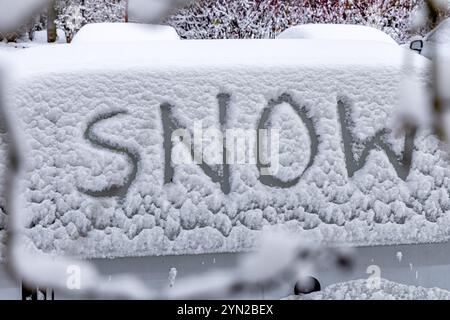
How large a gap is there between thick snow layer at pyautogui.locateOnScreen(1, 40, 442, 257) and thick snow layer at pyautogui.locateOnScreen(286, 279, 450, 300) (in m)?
0.10

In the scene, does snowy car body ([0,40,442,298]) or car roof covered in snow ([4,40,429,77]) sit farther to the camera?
car roof covered in snow ([4,40,429,77])

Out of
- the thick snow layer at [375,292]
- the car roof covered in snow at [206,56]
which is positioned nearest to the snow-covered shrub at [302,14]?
the car roof covered in snow at [206,56]

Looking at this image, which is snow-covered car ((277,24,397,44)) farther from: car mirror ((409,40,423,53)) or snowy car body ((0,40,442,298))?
snowy car body ((0,40,442,298))

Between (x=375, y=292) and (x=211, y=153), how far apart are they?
0.45m

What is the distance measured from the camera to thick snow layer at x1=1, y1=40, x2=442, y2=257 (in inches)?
53.5

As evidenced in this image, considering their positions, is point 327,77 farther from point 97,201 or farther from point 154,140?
point 97,201

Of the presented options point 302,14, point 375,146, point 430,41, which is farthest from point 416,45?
point 302,14

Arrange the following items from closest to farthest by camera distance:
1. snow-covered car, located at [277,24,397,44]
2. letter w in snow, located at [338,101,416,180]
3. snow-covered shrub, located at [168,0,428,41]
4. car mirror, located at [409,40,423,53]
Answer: letter w in snow, located at [338,101,416,180] < car mirror, located at [409,40,423,53] < snow-covered shrub, located at [168,0,428,41] < snow-covered car, located at [277,24,397,44]

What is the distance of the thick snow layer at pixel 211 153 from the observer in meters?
1.36

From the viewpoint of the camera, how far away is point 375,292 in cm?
134

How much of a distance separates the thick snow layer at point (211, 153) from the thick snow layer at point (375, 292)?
0.10 metres

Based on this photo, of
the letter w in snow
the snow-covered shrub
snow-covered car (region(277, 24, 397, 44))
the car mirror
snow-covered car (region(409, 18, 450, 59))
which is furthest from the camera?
snow-covered car (region(277, 24, 397, 44))

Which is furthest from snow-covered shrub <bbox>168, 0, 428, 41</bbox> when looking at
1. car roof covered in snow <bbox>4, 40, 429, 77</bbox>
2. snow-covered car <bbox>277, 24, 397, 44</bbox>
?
car roof covered in snow <bbox>4, 40, 429, 77</bbox>

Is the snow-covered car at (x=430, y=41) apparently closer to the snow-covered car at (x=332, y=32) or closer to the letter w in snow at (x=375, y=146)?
the letter w in snow at (x=375, y=146)
